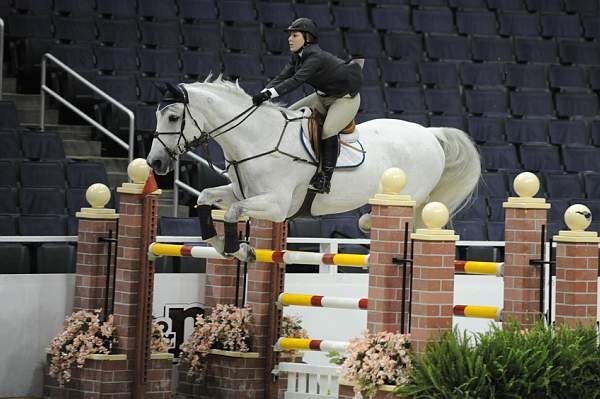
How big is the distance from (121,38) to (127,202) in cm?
516

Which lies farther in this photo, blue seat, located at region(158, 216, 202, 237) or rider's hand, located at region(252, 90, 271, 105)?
blue seat, located at region(158, 216, 202, 237)

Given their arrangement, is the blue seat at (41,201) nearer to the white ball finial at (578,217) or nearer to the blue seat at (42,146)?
the blue seat at (42,146)

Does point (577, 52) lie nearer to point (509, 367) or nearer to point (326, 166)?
point (326, 166)

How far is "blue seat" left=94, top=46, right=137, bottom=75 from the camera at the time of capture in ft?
42.4

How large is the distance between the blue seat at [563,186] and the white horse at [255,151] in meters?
5.31

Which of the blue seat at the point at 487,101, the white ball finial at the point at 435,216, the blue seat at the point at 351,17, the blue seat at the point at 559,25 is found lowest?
the white ball finial at the point at 435,216

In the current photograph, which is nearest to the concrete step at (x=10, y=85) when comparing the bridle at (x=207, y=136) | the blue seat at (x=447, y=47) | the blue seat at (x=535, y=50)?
the blue seat at (x=447, y=47)

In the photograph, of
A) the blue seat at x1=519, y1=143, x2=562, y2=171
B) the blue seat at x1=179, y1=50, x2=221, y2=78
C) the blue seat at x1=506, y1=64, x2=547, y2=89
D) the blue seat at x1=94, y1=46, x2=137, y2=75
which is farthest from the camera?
the blue seat at x1=506, y1=64, x2=547, y2=89

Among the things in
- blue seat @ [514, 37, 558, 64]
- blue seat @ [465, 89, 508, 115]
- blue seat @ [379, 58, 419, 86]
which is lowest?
blue seat @ [465, 89, 508, 115]

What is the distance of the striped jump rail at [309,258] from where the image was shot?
A: 7344mm

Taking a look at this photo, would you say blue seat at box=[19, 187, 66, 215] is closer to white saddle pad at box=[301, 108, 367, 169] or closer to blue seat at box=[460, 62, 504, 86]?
white saddle pad at box=[301, 108, 367, 169]

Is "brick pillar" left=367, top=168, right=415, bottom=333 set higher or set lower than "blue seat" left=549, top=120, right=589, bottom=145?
lower

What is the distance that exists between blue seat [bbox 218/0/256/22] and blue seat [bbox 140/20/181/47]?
0.86 metres

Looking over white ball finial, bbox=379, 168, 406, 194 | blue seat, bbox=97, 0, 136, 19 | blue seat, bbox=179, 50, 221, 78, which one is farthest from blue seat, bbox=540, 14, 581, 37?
white ball finial, bbox=379, 168, 406, 194
